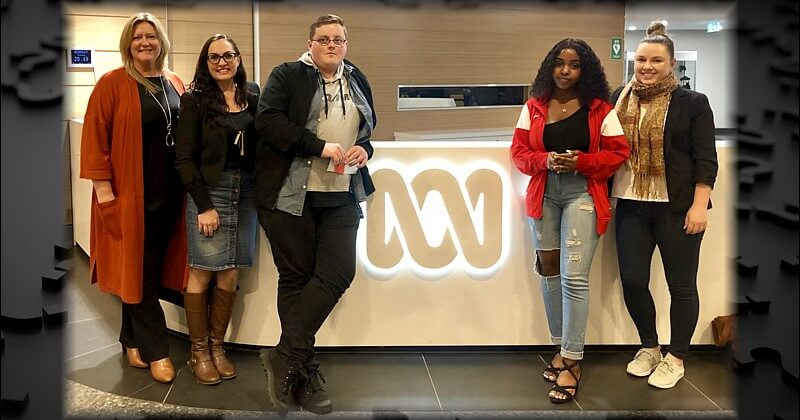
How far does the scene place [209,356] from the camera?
8.76 feet

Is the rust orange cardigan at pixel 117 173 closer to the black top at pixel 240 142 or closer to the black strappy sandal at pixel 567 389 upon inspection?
the black top at pixel 240 142

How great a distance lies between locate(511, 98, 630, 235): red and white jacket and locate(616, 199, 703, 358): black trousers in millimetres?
199

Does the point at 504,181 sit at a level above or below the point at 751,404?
above

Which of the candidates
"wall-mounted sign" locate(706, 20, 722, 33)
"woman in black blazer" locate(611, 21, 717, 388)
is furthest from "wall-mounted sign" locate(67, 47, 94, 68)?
"wall-mounted sign" locate(706, 20, 722, 33)

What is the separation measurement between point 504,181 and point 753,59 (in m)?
1.60

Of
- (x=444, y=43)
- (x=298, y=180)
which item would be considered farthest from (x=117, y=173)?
(x=444, y=43)

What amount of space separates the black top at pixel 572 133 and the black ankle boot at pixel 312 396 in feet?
4.01

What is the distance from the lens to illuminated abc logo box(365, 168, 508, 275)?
9.20 feet

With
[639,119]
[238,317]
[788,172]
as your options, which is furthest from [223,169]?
[788,172]

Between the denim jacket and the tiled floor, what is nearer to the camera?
the denim jacket

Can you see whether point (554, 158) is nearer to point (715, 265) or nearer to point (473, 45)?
point (715, 265)

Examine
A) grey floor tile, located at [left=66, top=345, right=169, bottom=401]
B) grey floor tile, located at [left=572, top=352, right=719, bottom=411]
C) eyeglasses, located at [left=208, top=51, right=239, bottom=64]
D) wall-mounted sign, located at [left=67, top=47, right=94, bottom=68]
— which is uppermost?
wall-mounted sign, located at [left=67, top=47, right=94, bottom=68]

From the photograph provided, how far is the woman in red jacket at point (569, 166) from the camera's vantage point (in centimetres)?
239

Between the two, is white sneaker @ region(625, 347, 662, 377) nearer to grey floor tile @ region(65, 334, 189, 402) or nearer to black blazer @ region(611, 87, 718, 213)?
black blazer @ region(611, 87, 718, 213)
